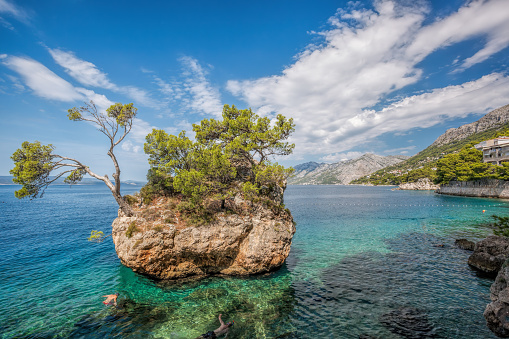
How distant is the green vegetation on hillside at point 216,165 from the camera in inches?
859

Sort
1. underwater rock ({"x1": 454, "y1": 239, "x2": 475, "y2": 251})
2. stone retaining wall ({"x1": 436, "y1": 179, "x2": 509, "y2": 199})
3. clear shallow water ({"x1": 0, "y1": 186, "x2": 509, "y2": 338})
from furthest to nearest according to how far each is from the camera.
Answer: stone retaining wall ({"x1": 436, "y1": 179, "x2": 509, "y2": 199})
underwater rock ({"x1": 454, "y1": 239, "x2": 475, "y2": 251})
clear shallow water ({"x1": 0, "y1": 186, "x2": 509, "y2": 338})

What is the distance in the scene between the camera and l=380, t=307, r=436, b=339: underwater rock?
1280 cm

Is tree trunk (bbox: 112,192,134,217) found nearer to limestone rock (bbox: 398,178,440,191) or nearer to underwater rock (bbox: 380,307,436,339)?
underwater rock (bbox: 380,307,436,339)

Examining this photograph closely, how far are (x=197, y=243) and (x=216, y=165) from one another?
7.34m

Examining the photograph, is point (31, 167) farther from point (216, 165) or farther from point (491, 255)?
point (491, 255)

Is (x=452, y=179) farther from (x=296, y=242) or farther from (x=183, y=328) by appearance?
(x=183, y=328)

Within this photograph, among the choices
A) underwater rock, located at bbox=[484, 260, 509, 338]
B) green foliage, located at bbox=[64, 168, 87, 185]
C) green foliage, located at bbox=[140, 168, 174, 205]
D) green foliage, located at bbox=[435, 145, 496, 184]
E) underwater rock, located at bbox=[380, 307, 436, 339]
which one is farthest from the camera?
green foliage, located at bbox=[435, 145, 496, 184]

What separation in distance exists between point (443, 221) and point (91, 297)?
5864 centimetres

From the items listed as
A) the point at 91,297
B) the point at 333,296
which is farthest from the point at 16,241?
the point at 333,296

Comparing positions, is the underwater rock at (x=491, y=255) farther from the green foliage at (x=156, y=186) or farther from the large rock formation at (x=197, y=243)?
the green foliage at (x=156, y=186)

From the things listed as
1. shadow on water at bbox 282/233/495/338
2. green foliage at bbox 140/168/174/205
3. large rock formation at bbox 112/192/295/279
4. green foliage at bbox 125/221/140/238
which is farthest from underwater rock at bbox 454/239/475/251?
green foliage at bbox 125/221/140/238

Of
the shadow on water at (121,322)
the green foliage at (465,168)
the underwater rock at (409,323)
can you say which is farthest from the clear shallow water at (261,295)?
the green foliage at (465,168)

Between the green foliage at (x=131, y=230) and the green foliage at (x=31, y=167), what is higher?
the green foliage at (x=31, y=167)

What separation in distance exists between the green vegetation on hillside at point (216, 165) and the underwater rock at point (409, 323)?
12.8 m
